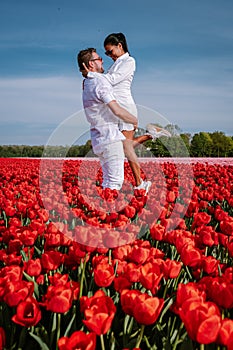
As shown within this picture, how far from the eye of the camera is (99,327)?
1.33 metres

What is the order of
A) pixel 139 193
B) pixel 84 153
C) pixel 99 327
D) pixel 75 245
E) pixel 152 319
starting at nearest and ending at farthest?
pixel 99 327 < pixel 152 319 < pixel 75 245 < pixel 139 193 < pixel 84 153

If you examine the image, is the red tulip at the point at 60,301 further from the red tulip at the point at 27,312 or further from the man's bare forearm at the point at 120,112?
the man's bare forearm at the point at 120,112

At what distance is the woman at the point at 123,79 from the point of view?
18.7ft

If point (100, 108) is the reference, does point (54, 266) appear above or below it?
below

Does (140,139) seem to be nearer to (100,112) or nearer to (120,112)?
(100,112)

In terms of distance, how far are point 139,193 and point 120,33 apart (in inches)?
94.9

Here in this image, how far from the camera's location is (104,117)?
5527mm

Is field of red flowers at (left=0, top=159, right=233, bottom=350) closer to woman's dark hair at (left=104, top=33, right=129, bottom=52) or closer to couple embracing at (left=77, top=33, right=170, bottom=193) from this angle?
couple embracing at (left=77, top=33, right=170, bottom=193)

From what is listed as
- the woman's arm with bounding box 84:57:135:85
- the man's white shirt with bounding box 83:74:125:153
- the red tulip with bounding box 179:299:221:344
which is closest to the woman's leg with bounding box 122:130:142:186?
the man's white shirt with bounding box 83:74:125:153

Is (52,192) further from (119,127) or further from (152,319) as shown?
(152,319)

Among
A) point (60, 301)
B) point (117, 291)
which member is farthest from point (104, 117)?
point (60, 301)

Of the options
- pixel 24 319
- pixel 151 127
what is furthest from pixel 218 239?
pixel 151 127

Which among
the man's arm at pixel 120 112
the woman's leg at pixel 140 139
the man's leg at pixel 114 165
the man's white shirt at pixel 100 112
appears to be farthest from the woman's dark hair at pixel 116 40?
the man's leg at pixel 114 165

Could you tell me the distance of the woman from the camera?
18.7 ft
